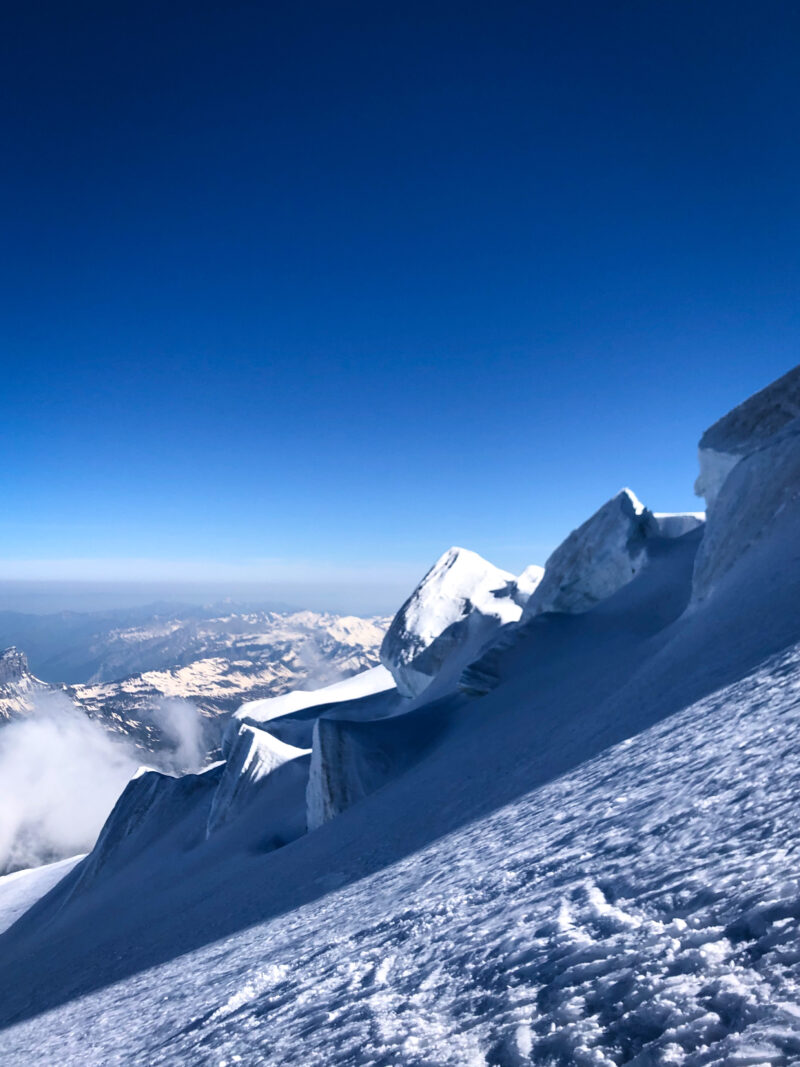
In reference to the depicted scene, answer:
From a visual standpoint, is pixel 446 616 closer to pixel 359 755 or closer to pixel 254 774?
pixel 254 774

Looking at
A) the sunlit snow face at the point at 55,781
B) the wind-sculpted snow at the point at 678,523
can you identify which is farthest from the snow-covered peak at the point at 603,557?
the sunlit snow face at the point at 55,781

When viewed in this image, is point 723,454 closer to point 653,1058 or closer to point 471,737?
point 471,737

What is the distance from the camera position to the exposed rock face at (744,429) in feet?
39.2

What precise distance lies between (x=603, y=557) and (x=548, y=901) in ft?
53.6

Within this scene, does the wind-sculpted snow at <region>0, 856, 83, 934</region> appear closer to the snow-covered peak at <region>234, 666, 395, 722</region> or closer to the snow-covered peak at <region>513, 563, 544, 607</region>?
the snow-covered peak at <region>234, 666, 395, 722</region>

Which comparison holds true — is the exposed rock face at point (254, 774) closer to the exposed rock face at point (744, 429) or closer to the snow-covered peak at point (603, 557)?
the snow-covered peak at point (603, 557)

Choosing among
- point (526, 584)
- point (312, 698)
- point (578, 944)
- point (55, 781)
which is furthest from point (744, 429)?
point (55, 781)

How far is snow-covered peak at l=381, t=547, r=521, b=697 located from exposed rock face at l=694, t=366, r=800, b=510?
11820 mm

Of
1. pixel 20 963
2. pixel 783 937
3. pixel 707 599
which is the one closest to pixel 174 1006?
pixel 783 937

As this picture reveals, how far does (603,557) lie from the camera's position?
18203mm

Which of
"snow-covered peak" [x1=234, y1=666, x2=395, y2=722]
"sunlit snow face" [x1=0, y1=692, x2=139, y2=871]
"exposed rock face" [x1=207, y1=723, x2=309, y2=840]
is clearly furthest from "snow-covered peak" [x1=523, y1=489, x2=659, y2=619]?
"sunlit snow face" [x1=0, y1=692, x2=139, y2=871]

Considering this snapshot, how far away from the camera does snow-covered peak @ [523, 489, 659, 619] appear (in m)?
17.8

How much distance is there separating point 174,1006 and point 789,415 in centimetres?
1415

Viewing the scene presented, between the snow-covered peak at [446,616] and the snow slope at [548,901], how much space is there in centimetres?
1229
